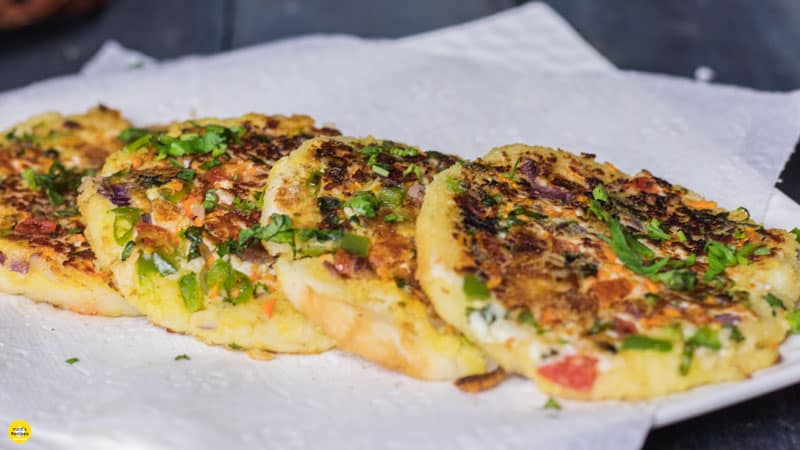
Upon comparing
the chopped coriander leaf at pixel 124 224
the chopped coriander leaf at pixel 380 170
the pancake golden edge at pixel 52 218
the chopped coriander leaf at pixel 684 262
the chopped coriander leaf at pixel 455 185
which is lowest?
the pancake golden edge at pixel 52 218

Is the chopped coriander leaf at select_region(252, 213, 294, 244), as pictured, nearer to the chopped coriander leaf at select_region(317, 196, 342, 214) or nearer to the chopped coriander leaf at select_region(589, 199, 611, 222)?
the chopped coriander leaf at select_region(317, 196, 342, 214)

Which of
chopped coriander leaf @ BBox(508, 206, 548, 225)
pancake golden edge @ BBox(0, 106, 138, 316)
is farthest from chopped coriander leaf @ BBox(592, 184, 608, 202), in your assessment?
pancake golden edge @ BBox(0, 106, 138, 316)

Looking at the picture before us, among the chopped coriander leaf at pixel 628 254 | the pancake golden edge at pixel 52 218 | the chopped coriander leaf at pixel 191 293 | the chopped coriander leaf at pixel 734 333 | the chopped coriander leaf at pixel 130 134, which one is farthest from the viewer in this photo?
the chopped coriander leaf at pixel 130 134

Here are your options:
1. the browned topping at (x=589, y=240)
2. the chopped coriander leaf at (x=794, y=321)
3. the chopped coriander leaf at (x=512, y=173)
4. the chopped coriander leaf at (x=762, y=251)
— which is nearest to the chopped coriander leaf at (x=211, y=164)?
the browned topping at (x=589, y=240)

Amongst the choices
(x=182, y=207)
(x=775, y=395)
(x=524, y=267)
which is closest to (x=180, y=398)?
(x=182, y=207)

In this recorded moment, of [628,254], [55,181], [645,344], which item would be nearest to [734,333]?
[645,344]

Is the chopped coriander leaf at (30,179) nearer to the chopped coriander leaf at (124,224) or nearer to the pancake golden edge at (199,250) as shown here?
the pancake golden edge at (199,250)
